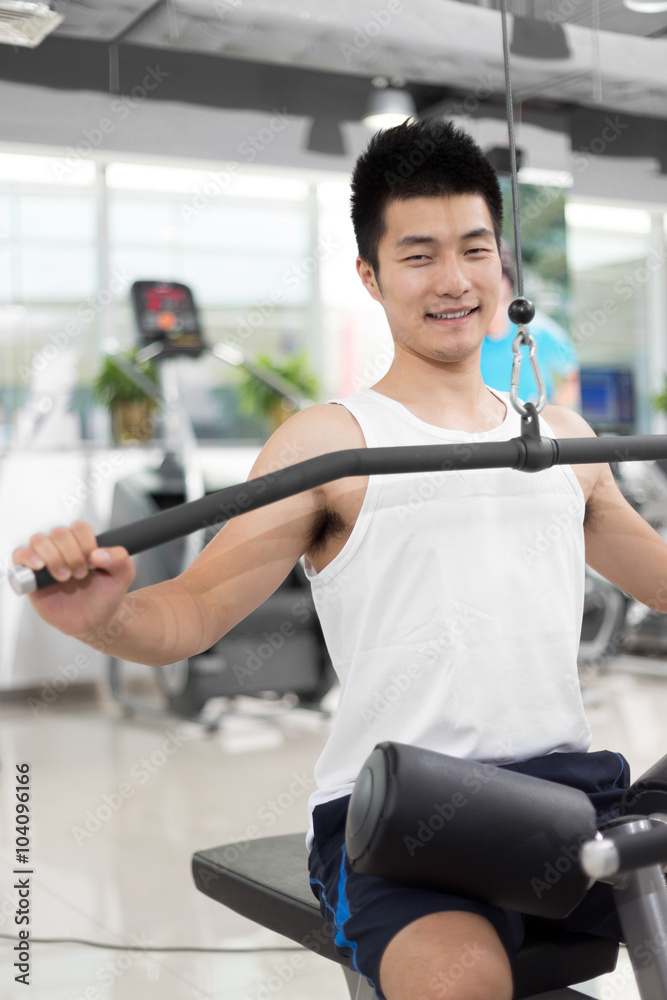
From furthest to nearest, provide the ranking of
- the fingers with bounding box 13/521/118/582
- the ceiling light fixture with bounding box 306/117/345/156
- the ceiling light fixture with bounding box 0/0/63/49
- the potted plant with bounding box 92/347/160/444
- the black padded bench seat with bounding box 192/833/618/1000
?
the ceiling light fixture with bounding box 306/117/345/156 → the potted plant with bounding box 92/347/160/444 → the ceiling light fixture with bounding box 0/0/63/49 → the black padded bench seat with bounding box 192/833/618/1000 → the fingers with bounding box 13/521/118/582

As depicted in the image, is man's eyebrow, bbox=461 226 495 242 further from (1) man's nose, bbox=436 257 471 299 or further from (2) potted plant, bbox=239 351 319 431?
(2) potted plant, bbox=239 351 319 431

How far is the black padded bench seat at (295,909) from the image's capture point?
4.02 ft

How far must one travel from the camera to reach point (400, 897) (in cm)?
113

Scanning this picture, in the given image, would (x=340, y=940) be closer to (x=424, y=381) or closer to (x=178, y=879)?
(x=424, y=381)

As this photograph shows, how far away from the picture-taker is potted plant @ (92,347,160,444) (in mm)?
5613

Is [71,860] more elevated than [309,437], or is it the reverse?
[309,437]

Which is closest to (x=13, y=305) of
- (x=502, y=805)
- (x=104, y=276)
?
(x=104, y=276)

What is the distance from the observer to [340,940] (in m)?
1.21

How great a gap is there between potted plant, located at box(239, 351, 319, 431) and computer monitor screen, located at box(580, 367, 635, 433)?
238 centimetres

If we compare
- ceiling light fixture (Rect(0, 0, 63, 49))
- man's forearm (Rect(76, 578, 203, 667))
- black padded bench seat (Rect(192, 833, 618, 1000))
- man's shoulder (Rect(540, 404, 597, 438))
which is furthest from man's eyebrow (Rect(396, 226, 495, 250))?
ceiling light fixture (Rect(0, 0, 63, 49))

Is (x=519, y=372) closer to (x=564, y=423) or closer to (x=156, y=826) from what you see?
(x=564, y=423)

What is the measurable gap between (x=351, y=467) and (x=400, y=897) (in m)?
0.47

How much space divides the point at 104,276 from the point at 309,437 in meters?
5.10

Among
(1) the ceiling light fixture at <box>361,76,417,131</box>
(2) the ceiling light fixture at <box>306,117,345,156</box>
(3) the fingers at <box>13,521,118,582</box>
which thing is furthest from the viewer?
(2) the ceiling light fixture at <box>306,117,345,156</box>
